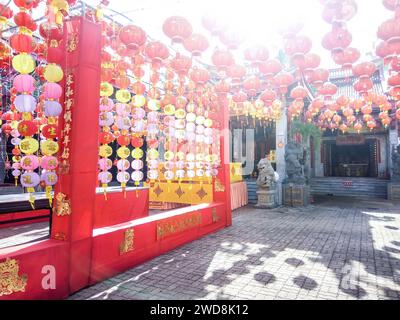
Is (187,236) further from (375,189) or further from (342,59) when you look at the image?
(375,189)

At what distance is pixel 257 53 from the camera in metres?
5.01

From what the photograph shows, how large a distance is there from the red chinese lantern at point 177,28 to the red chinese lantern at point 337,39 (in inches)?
81.5

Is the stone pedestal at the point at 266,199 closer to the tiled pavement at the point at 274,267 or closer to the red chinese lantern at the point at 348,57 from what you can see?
the tiled pavement at the point at 274,267

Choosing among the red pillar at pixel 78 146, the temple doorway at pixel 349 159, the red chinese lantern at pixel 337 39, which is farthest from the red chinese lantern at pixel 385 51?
the temple doorway at pixel 349 159

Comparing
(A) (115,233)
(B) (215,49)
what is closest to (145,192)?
(A) (115,233)

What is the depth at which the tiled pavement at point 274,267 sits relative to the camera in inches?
147

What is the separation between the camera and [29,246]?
3379 millimetres

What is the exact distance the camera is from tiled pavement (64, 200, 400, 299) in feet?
12.2

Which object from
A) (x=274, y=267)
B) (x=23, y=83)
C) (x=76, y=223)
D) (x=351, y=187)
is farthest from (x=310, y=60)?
(x=351, y=187)

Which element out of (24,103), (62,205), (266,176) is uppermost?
(24,103)

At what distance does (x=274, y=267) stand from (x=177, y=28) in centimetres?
410

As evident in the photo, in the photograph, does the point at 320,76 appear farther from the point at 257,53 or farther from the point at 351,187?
the point at 351,187

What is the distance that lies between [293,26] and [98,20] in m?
3.15

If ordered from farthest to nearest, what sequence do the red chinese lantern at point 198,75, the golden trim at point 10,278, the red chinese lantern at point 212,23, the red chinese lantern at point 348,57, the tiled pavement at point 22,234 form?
the tiled pavement at point 22,234 < the red chinese lantern at point 198,75 < the red chinese lantern at point 348,57 < the red chinese lantern at point 212,23 < the golden trim at point 10,278
